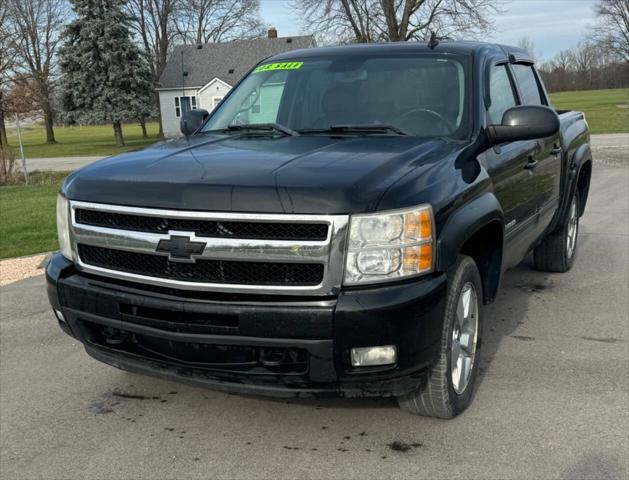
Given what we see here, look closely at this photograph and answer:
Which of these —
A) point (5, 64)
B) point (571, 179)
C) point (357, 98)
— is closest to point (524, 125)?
point (357, 98)

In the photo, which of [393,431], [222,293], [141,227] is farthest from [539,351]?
[141,227]

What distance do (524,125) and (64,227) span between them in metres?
2.56

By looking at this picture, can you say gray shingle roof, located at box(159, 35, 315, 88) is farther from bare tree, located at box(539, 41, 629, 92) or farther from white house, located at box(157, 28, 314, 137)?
bare tree, located at box(539, 41, 629, 92)

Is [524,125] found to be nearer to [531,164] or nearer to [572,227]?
[531,164]

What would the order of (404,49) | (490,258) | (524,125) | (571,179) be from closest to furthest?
(524,125)
(490,258)
(404,49)
(571,179)

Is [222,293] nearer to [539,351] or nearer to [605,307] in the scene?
[539,351]

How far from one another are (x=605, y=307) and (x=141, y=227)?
387cm

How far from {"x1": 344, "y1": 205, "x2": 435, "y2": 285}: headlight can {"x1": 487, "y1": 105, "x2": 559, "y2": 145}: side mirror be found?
4.02 ft

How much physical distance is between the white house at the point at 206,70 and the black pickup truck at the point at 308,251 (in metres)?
49.9

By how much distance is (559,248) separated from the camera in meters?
6.18

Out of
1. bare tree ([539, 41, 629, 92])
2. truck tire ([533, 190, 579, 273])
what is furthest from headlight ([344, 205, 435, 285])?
bare tree ([539, 41, 629, 92])

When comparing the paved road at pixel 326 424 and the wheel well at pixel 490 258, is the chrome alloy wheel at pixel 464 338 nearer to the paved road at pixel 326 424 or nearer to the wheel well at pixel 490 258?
the paved road at pixel 326 424

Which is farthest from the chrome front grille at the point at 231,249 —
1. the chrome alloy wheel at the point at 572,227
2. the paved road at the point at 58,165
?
the paved road at the point at 58,165

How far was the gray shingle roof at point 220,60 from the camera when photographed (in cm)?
5350
